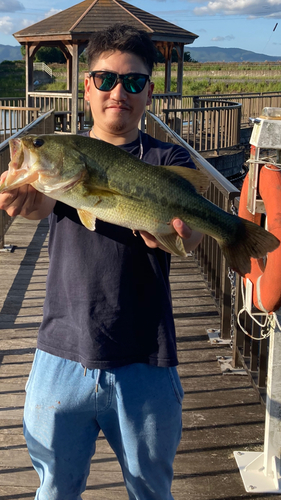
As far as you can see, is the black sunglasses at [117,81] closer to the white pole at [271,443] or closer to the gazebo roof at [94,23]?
the white pole at [271,443]

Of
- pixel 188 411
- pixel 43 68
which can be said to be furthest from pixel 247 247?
pixel 43 68

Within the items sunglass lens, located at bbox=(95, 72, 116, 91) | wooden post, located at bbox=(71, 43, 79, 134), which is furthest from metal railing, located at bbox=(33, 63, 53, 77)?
sunglass lens, located at bbox=(95, 72, 116, 91)

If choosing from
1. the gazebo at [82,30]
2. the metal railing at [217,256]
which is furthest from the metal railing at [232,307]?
the gazebo at [82,30]

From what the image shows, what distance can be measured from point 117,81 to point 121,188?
0.50 metres

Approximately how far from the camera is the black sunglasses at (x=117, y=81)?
220 cm

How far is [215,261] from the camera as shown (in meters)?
5.62

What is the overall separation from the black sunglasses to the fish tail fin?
672 mm

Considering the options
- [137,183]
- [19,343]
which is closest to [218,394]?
[19,343]

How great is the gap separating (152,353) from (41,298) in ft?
12.5

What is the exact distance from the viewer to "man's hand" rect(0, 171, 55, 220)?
1.98m

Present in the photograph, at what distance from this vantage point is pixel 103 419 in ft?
7.04

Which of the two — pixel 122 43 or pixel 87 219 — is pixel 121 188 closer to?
pixel 87 219

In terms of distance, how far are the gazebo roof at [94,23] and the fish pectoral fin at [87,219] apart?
14387mm

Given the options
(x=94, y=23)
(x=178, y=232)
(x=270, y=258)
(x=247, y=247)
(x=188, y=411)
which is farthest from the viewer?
(x=94, y=23)
